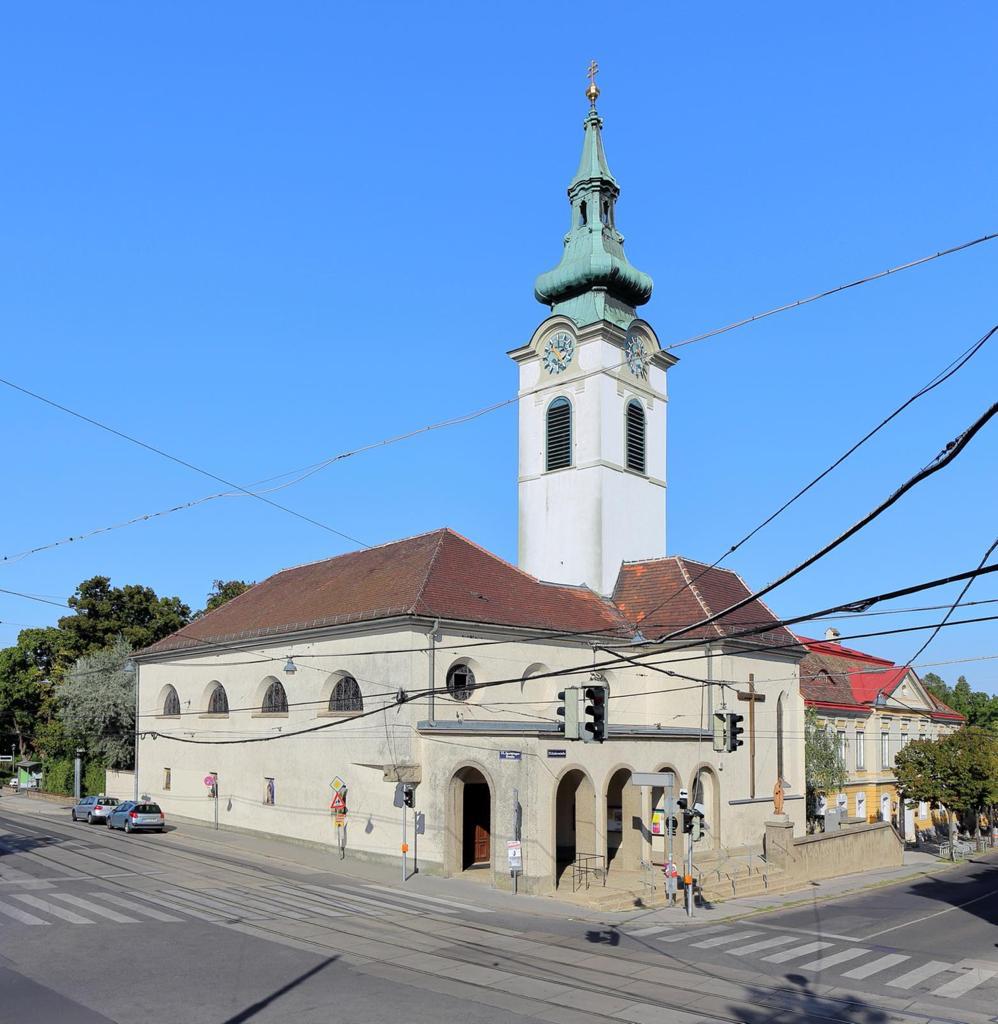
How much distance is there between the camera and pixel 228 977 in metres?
15.8

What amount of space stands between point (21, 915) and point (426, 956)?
28.4 feet

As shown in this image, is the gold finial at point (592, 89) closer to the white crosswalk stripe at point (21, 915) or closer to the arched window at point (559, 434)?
the arched window at point (559, 434)

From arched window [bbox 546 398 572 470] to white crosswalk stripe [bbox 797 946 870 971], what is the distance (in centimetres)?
2536

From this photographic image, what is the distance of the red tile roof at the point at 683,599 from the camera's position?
37.5 metres

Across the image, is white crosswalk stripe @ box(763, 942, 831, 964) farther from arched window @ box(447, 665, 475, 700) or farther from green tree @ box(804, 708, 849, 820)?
green tree @ box(804, 708, 849, 820)

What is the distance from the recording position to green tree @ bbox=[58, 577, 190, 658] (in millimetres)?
58906

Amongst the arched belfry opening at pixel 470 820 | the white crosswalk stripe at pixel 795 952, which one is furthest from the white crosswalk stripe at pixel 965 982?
the arched belfry opening at pixel 470 820

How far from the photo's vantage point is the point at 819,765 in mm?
45156

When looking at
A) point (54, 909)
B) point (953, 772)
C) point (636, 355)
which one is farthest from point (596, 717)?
point (953, 772)

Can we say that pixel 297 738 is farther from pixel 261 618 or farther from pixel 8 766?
pixel 8 766

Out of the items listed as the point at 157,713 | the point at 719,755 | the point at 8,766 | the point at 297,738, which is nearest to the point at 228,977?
the point at 297,738

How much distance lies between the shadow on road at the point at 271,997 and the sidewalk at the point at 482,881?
26.3 feet

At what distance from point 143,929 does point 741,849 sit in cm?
2221

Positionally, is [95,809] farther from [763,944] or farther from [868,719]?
[868,719]
